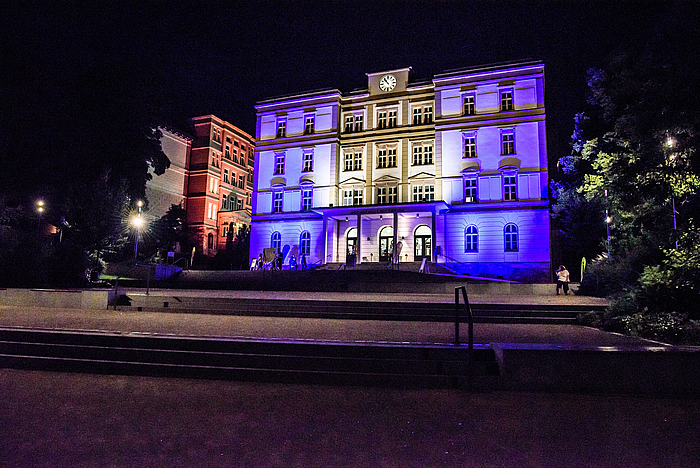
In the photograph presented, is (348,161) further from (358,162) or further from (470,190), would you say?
(470,190)

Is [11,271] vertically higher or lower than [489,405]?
higher

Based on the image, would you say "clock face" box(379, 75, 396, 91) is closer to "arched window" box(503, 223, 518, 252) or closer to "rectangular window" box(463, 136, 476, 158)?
"rectangular window" box(463, 136, 476, 158)

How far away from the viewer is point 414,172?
117ft

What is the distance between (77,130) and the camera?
29188mm

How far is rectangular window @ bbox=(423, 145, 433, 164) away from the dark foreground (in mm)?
31323

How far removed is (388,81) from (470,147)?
9614mm

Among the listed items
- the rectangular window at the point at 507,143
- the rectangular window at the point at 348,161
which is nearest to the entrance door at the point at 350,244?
the rectangular window at the point at 348,161

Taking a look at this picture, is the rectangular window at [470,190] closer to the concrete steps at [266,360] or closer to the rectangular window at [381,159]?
the rectangular window at [381,159]

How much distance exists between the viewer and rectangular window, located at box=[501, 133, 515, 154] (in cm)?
3331

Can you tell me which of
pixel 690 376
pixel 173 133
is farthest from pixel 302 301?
pixel 173 133

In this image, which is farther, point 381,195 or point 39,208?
point 381,195

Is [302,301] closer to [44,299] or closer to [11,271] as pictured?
[44,299]

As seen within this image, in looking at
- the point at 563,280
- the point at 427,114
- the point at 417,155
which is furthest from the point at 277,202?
the point at 563,280

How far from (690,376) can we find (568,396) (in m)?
1.67
